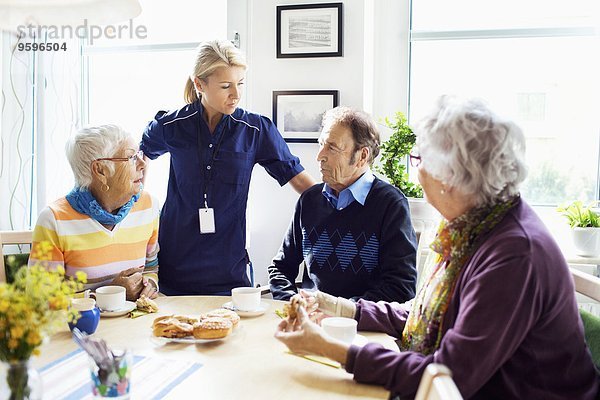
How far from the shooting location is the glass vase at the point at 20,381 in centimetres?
104

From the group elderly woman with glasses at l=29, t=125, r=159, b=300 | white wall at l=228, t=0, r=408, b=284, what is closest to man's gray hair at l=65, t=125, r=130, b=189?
elderly woman with glasses at l=29, t=125, r=159, b=300

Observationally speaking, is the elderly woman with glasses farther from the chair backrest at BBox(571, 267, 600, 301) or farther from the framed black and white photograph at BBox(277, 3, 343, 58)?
the chair backrest at BBox(571, 267, 600, 301)

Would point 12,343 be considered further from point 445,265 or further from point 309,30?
point 309,30

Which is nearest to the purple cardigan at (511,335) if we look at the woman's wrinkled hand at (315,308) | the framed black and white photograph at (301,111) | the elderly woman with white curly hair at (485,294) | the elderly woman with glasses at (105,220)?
the elderly woman with white curly hair at (485,294)

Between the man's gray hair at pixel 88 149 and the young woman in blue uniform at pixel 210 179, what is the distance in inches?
16.2

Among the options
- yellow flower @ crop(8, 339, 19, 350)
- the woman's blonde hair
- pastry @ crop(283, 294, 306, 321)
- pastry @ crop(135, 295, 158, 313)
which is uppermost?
the woman's blonde hair

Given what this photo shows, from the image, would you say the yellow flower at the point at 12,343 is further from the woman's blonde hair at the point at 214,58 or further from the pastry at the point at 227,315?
the woman's blonde hair at the point at 214,58

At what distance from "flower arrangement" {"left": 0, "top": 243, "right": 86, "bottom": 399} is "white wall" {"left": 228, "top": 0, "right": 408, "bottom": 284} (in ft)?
6.86

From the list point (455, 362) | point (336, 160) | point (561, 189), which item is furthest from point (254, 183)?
point (455, 362)

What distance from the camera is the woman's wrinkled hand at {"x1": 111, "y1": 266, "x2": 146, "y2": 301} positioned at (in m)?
2.05

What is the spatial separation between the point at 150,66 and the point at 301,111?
1044 millimetres

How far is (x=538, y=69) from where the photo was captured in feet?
10.00

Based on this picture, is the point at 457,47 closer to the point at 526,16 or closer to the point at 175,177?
the point at 526,16

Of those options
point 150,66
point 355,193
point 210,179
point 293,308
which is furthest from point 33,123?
point 293,308
